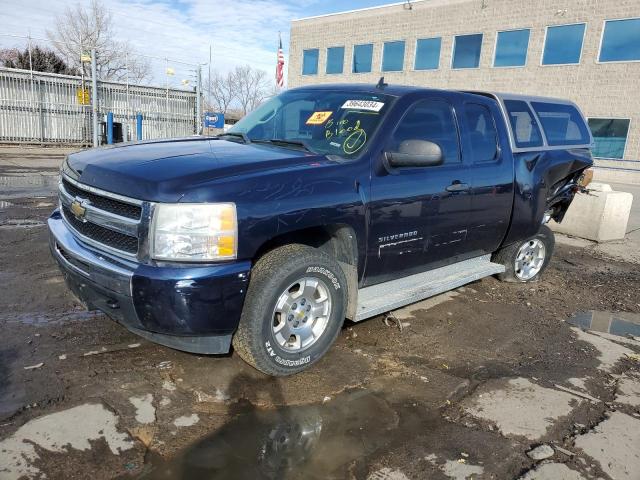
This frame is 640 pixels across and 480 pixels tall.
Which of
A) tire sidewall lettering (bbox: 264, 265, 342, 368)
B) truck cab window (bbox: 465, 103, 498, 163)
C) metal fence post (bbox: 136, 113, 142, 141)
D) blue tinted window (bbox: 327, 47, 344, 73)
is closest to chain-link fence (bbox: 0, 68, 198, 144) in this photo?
metal fence post (bbox: 136, 113, 142, 141)

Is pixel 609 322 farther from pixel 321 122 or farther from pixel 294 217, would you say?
pixel 294 217

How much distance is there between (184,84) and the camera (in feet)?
80.7

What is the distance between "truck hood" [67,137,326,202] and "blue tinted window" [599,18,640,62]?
2314cm

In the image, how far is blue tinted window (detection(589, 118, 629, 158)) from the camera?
872 inches

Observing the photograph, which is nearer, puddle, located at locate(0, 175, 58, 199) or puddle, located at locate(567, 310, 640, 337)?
puddle, located at locate(567, 310, 640, 337)

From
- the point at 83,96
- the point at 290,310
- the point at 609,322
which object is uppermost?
the point at 83,96

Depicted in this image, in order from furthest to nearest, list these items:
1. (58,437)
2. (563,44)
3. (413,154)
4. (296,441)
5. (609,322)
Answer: (563,44)
(609,322)
(413,154)
(296,441)
(58,437)

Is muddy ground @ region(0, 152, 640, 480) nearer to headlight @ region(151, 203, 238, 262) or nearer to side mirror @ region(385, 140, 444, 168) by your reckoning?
headlight @ region(151, 203, 238, 262)

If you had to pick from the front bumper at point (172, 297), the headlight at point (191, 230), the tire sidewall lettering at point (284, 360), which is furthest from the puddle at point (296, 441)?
the headlight at point (191, 230)

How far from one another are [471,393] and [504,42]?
25771mm

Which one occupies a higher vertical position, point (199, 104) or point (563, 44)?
point (563, 44)

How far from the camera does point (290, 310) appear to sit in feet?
11.1

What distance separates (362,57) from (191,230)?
31.1m

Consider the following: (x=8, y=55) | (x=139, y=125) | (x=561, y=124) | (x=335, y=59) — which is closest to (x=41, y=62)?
(x=8, y=55)
